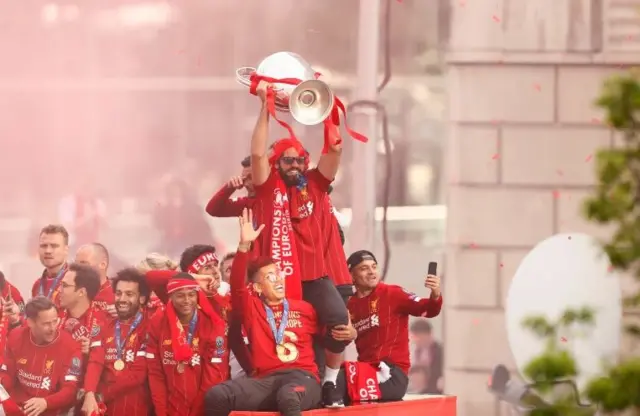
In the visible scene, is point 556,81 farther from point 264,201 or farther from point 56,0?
point 56,0

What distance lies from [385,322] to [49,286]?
104 centimetres

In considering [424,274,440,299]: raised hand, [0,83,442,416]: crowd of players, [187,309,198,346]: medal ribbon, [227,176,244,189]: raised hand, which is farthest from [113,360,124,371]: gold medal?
[424,274,440,299]: raised hand

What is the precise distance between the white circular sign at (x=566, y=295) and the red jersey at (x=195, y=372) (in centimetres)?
102

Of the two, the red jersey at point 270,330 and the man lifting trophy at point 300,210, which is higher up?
the man lifting trophy at point 300,210

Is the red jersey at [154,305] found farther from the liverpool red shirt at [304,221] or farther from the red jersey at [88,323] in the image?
the liverpool red shirt at [304,221]

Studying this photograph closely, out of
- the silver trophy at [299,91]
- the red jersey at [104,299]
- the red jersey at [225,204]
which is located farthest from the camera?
the red jersey at [104,299]

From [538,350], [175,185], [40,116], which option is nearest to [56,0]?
[40,116]

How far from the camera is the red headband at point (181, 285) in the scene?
342 centimetres

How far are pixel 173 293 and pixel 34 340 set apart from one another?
47cm

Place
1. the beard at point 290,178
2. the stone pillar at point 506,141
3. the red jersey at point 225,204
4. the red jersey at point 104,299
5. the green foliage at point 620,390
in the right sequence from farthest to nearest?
the stone pillar at point 506,141 < the red jersey at point 104,299 < the red jersey at point 225,204 < the beard at point 290,178 < the green foliage at point 620,390

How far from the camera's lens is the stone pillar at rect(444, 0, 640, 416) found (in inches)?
151

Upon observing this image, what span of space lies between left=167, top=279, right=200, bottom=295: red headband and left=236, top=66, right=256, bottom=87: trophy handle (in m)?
0.61

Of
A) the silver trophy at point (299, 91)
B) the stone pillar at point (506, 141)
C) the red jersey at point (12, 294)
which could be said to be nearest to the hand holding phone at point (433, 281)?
the stone pillar at point (506, 141)

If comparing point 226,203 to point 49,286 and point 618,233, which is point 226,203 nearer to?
point 49,286
